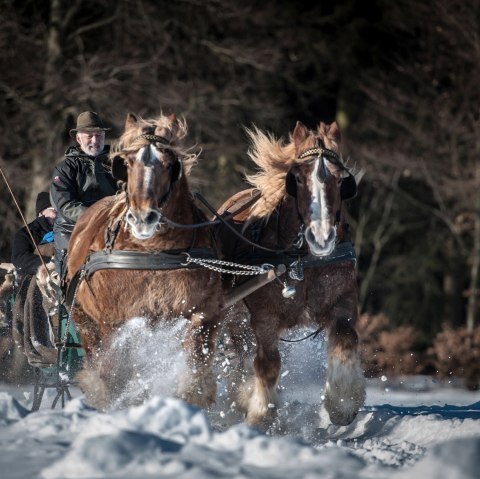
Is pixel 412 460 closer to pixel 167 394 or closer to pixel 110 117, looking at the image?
pixel 167 394

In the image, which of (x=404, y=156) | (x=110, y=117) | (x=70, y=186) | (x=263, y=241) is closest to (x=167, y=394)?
(x=263, y=241)

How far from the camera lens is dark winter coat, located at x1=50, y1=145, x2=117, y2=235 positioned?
890 centimetres

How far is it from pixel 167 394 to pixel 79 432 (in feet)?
5.83

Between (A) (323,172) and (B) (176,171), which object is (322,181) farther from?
(B) (176,171)

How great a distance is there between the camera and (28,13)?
20156 millimetres

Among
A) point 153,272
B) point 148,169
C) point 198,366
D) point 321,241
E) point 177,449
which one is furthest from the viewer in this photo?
point 321,241

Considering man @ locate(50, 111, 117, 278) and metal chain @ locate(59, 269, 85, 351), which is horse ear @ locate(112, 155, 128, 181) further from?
man @ locate(50, 111, 117, 278)

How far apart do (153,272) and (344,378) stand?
1709 millimetres

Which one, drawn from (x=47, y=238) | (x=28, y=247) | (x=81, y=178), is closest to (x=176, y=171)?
(x=81, y=178)

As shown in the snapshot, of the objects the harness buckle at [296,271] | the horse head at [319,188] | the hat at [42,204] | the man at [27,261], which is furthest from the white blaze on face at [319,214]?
the hat at [42,204]

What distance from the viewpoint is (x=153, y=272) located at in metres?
7.47

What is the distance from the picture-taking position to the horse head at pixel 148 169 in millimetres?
7121

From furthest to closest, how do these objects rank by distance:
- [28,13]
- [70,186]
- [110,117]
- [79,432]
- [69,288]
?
[28,13] < [110,117] < [70,186] < [69,288] < [79,432]

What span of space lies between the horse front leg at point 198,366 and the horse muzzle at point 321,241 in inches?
35.5
